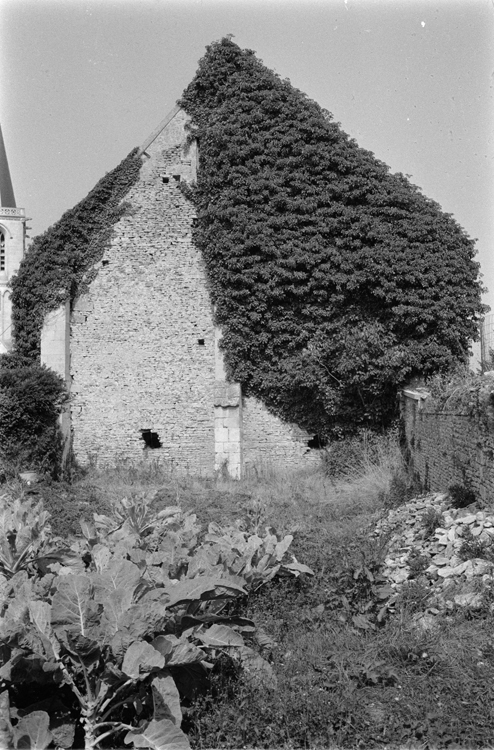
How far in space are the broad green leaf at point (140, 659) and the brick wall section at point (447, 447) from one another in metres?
5.18

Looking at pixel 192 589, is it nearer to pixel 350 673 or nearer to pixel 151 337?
pixel 350 673

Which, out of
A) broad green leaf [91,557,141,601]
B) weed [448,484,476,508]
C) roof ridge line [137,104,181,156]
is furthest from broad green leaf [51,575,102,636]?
roof ridge line [137,104,181,156]

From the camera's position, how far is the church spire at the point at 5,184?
35.6 meters

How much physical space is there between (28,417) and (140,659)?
10510mm

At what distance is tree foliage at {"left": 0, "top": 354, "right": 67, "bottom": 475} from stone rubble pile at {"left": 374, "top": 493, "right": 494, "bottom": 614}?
24.7 ft

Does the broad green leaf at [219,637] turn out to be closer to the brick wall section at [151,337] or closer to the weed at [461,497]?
the weed at [461,497]

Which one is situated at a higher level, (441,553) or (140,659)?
(140,659)

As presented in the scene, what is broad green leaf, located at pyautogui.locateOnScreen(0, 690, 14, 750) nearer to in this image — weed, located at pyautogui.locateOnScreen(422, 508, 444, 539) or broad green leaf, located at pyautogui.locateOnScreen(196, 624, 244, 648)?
broad green leaf, located at pyautogui.locateOnScreen(196, 624, 244, 648)

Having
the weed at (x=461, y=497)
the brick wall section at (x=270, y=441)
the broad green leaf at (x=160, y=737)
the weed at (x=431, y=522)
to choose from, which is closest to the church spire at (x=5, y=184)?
the brick wall section at (x=270, y=441)

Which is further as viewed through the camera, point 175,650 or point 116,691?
point 175,650

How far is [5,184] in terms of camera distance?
4306 centimetres

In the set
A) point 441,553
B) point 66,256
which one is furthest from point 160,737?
point 66,256

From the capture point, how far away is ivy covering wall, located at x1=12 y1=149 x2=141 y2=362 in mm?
16422

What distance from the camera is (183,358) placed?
16.5 meters
